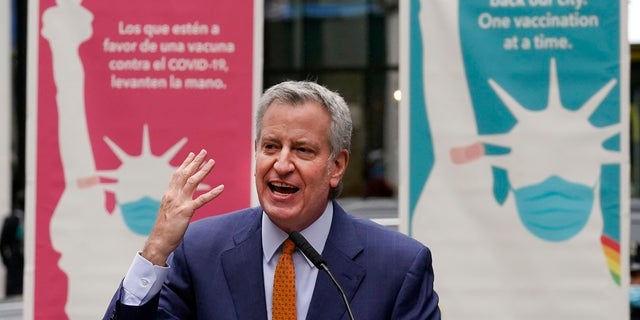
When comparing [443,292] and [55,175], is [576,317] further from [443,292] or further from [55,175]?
[55,175]

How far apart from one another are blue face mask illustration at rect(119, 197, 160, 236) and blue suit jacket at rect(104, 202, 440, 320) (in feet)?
8.42

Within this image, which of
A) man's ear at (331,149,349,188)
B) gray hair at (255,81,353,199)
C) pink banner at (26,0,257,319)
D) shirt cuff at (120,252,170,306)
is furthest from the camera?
pink banner at (26,0,257,319)

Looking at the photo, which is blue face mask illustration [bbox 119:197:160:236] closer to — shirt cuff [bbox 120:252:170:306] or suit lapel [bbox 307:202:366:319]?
suit lapel [bbox 307:202:366:319]

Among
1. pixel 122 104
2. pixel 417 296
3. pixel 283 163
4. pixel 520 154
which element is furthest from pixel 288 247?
pixel 122 104

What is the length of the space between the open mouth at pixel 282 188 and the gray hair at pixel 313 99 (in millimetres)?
150

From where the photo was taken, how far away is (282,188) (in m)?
2.93

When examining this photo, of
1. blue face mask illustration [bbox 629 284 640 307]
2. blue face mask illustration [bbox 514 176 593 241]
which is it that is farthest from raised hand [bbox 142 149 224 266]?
blue face mask illustration [bbox 629 284 640 307]

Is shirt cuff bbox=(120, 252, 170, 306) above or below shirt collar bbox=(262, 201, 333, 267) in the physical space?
below

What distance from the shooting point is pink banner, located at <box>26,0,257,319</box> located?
18.4 feet

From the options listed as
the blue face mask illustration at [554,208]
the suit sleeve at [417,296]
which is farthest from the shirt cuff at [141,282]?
the blue face mask illustration at [554,208]

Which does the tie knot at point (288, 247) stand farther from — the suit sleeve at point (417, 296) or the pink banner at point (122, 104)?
the pink banner at point (122, 104)

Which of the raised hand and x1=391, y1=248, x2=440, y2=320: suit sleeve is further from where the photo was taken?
x1=391, y1=248, x2=440, y2=320: suit sleeve

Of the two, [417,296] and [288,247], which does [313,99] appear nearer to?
[288,247]

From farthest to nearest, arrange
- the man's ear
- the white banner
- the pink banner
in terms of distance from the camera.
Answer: the pink banner < the white banner < the man's ear
